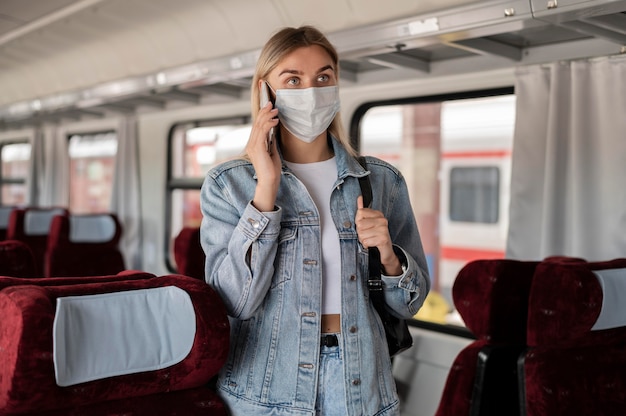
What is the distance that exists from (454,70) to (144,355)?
306 centimetres

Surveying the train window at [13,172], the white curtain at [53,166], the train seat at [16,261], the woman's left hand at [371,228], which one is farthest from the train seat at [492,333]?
the train window at [13,172]

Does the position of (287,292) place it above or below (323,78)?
below

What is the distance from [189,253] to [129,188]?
313 cm

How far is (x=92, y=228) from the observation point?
684cm

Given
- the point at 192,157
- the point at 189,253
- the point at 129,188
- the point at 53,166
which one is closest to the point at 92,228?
the point at 129,188

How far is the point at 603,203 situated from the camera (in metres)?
3.60

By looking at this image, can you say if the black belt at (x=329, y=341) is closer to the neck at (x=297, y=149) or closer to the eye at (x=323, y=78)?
the neck at (x=297, y=149)

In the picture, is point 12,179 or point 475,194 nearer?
point 475,194

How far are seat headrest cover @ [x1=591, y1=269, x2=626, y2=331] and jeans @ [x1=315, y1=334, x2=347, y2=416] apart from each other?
53.0 inches

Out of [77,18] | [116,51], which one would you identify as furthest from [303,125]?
[116,51]

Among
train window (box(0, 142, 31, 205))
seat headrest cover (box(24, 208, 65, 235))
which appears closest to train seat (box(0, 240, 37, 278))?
seat headrest cover (box(24, 208, 65, 235))

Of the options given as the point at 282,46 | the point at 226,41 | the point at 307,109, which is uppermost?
the point at 226,41

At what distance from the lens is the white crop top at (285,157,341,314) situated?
5.82ft

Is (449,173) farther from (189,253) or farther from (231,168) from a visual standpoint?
(231,168)
